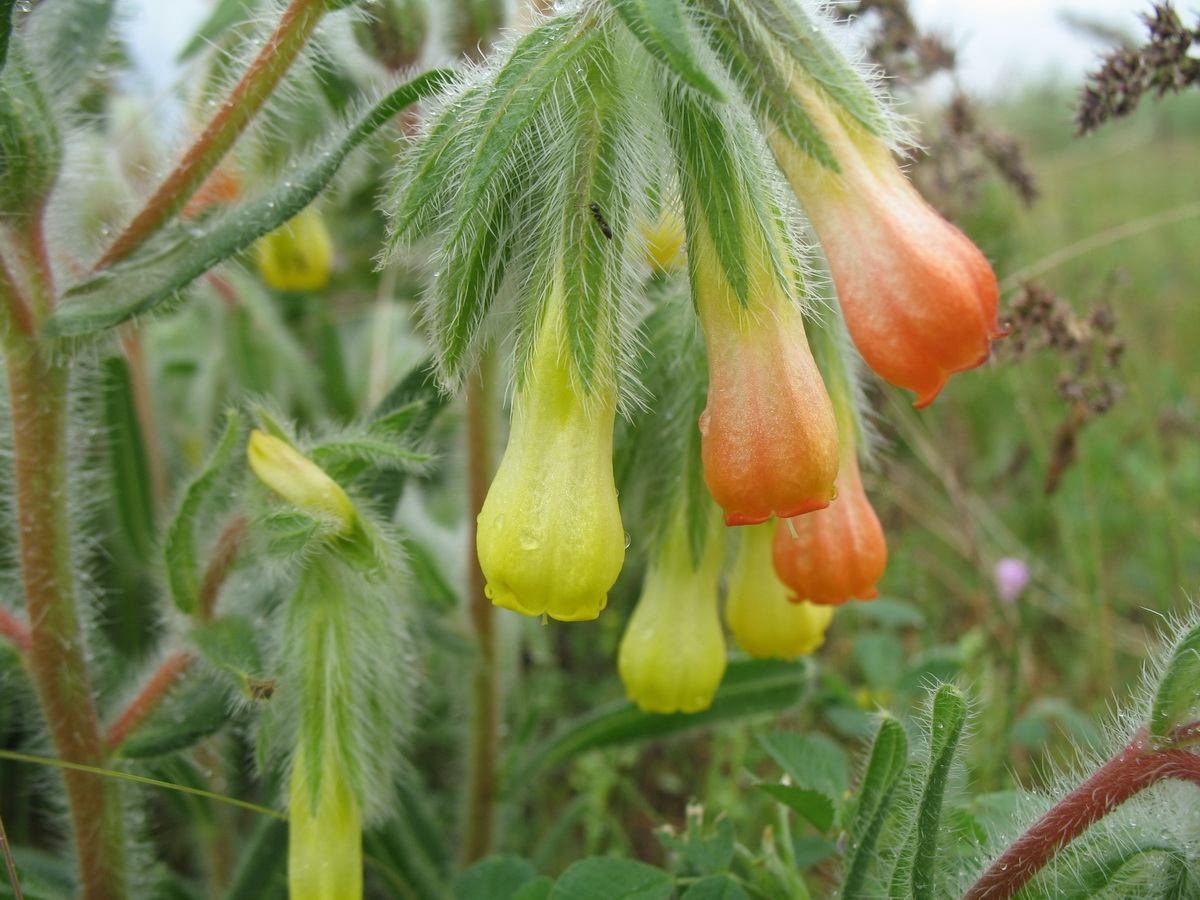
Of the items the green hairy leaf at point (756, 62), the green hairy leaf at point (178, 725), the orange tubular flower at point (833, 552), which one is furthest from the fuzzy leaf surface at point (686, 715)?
the green hairy leaf at point (756, 62)

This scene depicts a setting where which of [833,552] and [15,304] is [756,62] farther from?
[15,304]

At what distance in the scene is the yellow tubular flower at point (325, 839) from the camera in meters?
1.38

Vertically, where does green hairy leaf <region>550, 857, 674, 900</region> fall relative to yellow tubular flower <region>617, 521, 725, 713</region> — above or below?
below

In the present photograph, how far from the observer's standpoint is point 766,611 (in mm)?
1539

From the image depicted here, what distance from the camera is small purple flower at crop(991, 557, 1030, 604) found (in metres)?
2.39

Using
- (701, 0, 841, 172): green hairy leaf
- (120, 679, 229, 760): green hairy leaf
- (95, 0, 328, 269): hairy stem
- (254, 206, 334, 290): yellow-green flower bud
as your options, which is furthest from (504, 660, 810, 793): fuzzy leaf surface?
(254, 206, 334, 290): yellow-green flower bud

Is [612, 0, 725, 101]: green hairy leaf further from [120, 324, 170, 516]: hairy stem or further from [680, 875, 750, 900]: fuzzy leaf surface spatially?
[120, 324, 170, 516]: hairy stem

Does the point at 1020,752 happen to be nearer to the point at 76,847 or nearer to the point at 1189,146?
the point at 76,847

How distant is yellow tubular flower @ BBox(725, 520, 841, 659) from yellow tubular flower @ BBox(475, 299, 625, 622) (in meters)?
0.47

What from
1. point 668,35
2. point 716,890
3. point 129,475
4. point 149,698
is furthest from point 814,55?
point 129,475

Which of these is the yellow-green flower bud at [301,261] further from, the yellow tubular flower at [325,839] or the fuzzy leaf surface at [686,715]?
the yellow tubular flower at [325,839]

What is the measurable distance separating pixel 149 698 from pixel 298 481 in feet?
1.66

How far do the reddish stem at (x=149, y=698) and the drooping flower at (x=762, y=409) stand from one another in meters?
1.01

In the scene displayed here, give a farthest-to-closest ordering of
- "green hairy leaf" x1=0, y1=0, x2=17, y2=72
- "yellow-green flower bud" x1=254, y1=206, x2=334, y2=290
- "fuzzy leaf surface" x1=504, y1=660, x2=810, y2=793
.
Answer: "yellow-green flower bud" x1=254, y1=206, x2=334, y2=290, "fuzzy leaf surface" x1=504, y1=660, x2=810, y2=793, "green hairy leaf" x1=0, y1=0, x2=17, y2=72
